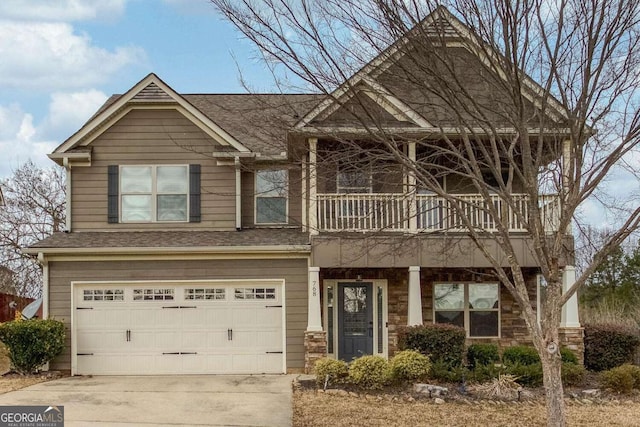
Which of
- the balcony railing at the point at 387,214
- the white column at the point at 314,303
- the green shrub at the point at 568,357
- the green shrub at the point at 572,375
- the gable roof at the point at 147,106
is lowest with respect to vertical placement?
the green shrub at the point at 572,375

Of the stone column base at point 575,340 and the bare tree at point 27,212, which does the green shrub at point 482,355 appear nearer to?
the stone column base at point 575,340

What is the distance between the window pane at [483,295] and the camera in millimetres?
15773

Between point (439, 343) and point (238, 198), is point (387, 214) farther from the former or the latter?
point (238, 198)

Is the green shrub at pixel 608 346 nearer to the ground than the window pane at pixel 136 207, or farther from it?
nearer to the ground

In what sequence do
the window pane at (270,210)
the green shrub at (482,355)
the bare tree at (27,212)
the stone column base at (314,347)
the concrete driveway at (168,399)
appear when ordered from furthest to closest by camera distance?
the bare tree at (27,212)
the window pane at (270,210)
the stone column base at (314,347)
the green shrub at (482,355)
the concrete driveway at (168,399)

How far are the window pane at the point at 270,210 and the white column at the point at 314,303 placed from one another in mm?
2088

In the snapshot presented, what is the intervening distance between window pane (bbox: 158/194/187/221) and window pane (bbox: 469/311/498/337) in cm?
712

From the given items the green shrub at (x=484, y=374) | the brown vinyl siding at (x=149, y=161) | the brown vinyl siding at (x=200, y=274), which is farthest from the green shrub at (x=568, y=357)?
the brown vinyl siding at (x=149, y=161)

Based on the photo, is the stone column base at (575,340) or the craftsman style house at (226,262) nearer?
the stone column base at (575,340)

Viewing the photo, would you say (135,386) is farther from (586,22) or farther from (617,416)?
(586,22)

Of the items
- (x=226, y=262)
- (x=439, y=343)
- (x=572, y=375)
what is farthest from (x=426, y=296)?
(x=226, y=262)

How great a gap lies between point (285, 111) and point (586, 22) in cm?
383

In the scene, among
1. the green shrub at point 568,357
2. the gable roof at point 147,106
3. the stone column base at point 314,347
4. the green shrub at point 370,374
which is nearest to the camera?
the green shrub at point 370,374

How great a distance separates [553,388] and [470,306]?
26.9 ft
